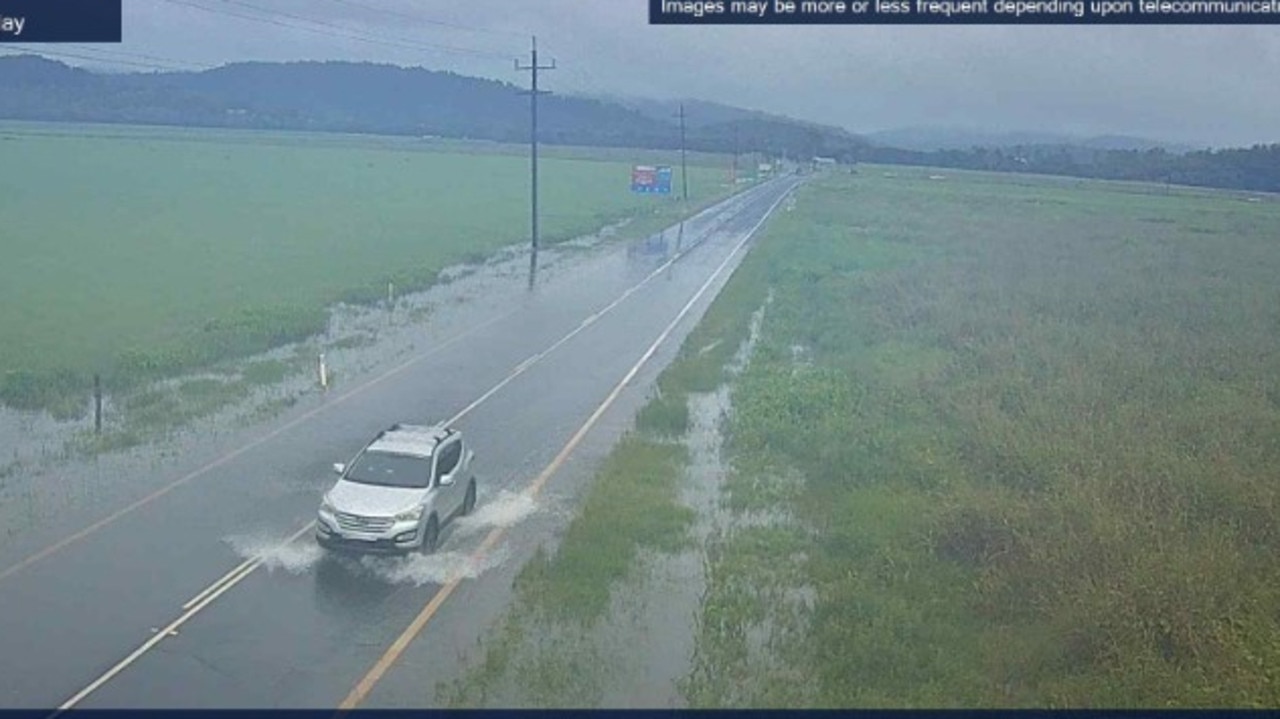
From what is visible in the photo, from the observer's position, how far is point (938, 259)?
56.2m

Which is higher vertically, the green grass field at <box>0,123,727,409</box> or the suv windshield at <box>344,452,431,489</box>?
the green grass field at <box>0,123,727,409</box>

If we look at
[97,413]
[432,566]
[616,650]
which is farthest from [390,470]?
[97,413]

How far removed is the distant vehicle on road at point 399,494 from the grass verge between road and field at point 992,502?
1.98 m

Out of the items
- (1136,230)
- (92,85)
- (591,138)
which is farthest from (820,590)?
(591,138)

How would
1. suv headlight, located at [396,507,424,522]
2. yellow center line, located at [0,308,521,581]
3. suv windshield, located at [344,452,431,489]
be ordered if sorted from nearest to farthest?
yellow center line, located at [0,308,521,581] → suv headlight, located at [396,507,424,522] → suv windshield, located at [344,452,431,489]

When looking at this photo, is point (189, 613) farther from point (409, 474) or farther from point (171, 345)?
point (171, 345)

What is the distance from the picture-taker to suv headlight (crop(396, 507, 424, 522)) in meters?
17.5

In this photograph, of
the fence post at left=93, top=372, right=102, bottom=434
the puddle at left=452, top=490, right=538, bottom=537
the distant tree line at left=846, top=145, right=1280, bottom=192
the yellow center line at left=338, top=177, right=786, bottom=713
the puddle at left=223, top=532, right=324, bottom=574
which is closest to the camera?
the yellow center line at left=338, top=177, right=786, bottom=713

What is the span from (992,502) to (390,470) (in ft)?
27.9

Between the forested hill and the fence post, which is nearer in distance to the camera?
the fence post

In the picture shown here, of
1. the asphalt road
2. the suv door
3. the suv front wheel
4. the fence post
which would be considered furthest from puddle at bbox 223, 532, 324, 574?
the fence post

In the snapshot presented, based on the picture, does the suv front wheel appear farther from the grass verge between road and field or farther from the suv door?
the grass verge between road and field

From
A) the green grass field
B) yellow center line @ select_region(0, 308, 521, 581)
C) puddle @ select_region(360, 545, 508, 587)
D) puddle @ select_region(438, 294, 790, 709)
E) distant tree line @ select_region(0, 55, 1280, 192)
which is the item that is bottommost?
puddle @ select_region(438, 294, 790, 709)

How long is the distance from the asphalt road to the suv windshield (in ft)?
3.43
